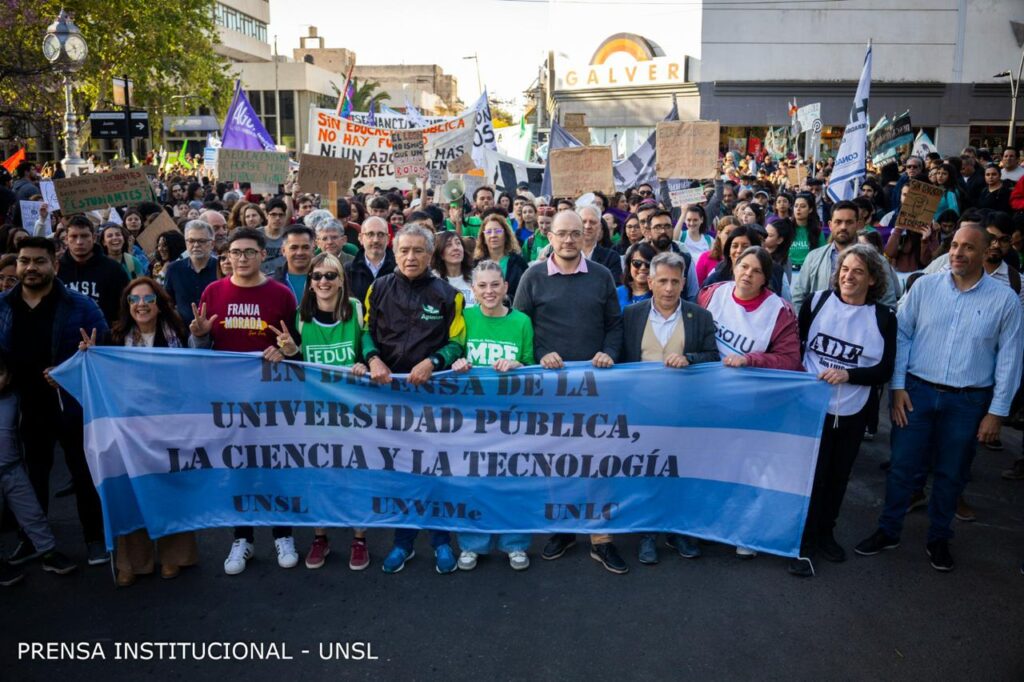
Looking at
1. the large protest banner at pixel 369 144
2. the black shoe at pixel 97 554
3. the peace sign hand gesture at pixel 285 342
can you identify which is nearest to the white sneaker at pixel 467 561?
the peace sign hand gesture at pixel 285 342


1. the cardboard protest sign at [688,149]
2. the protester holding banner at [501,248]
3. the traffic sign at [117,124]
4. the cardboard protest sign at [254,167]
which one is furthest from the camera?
the traffic sign at [117,124]

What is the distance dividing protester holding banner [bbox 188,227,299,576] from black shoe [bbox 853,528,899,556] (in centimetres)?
341

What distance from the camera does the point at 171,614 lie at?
414 centimetres

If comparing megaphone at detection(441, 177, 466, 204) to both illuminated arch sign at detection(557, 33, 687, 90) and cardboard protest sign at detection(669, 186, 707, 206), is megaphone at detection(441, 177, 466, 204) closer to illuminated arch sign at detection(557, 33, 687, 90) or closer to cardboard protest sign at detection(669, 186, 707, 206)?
cardboard protest sign at detection(669, 186, 707, 206)

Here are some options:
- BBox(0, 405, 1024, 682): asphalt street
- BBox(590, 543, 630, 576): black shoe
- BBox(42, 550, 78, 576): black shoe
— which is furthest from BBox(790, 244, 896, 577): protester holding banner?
BBox(42, 550, 78, 576): black shoe

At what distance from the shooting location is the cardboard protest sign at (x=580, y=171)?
9.73m

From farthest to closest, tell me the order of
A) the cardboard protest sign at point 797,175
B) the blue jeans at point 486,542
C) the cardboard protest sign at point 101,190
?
the cardboard protest sign at point 797,175 < the cardboard protest sign at point 101,190 < the blue jeans at point 486,542

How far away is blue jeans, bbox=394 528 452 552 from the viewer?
4.71m

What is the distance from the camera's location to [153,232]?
804 centimetres

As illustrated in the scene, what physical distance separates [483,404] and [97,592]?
2375mm

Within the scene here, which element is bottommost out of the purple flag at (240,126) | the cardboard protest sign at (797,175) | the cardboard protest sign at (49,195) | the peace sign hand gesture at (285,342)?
the peace sign hand gesture at (285,342)

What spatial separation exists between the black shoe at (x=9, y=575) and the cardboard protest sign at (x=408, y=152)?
794 cm

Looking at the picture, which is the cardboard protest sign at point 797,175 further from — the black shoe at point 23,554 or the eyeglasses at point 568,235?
the black shoe at point 23,554

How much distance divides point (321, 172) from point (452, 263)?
4.49m
